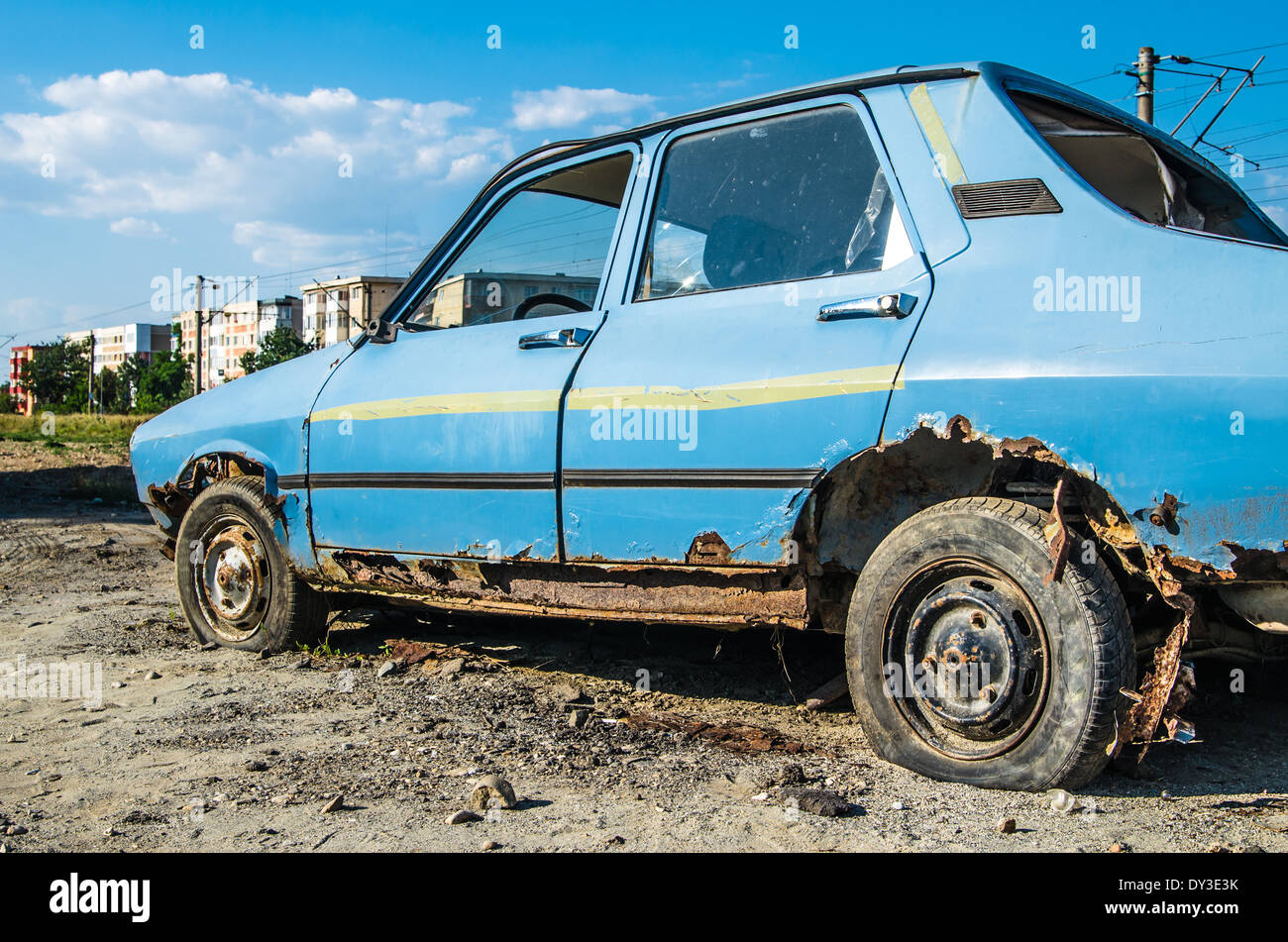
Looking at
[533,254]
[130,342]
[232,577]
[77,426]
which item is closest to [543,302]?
[533,254]

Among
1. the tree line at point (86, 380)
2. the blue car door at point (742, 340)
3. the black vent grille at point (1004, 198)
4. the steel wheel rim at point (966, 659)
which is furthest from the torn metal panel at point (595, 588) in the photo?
the tree line at point (86, 380)

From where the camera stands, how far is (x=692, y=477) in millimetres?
3285

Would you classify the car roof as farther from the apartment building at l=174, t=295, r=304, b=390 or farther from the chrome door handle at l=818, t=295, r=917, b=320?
the apartment building at l=174, t=295, r=304, b=390

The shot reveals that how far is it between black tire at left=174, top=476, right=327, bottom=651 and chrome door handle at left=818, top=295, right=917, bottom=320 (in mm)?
2864

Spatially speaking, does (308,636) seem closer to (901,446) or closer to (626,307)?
(626,307)

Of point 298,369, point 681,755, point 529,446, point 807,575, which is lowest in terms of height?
point 681,755

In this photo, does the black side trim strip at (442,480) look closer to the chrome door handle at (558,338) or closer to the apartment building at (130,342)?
the chrome door handle at (558,338)

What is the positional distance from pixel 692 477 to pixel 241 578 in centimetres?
278

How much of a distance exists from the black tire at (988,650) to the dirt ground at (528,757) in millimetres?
125

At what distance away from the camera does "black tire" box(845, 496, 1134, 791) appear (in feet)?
8.69

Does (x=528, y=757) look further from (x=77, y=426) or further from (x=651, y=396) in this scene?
(x=77, y=426)

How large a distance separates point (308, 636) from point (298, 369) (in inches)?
50.7
